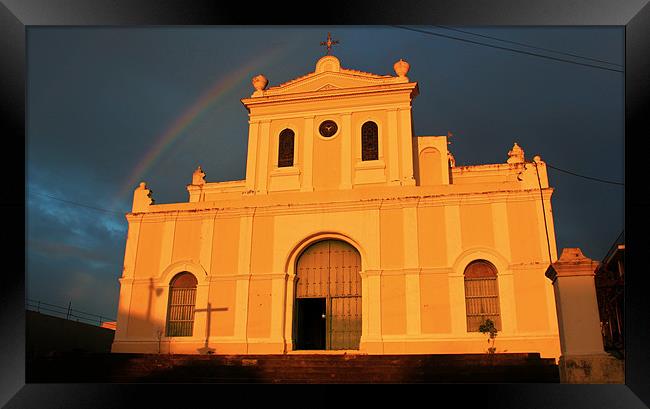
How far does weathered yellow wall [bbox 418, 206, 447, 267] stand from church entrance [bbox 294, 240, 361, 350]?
2.02m

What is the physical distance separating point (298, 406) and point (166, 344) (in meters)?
9.83

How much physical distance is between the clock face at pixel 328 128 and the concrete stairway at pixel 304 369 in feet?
26.1

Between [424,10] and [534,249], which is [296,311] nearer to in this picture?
[534,249]

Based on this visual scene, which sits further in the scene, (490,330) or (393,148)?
(393,148)

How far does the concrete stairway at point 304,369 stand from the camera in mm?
13320

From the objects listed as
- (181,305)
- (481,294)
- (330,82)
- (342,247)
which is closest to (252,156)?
(330,82)

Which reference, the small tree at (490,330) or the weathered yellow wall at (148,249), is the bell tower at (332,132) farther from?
the small tree at (490,330)

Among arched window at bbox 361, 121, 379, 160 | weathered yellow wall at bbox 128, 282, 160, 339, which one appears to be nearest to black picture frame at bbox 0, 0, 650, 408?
weathered yellow wall at bbox 128, 282, 160, 339

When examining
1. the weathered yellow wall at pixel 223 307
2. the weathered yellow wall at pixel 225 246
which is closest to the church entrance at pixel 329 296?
the weathered yellow wall at pixel 223 307

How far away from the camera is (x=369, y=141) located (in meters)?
19.3

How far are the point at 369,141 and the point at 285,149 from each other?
2.87 metres

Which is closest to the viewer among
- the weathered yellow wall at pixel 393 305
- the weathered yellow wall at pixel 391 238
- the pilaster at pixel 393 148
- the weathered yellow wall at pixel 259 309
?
the weathered yellow wall at pixel 393 305

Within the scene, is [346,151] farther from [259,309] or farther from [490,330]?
[490,330]

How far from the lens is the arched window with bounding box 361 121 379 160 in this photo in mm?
19188
